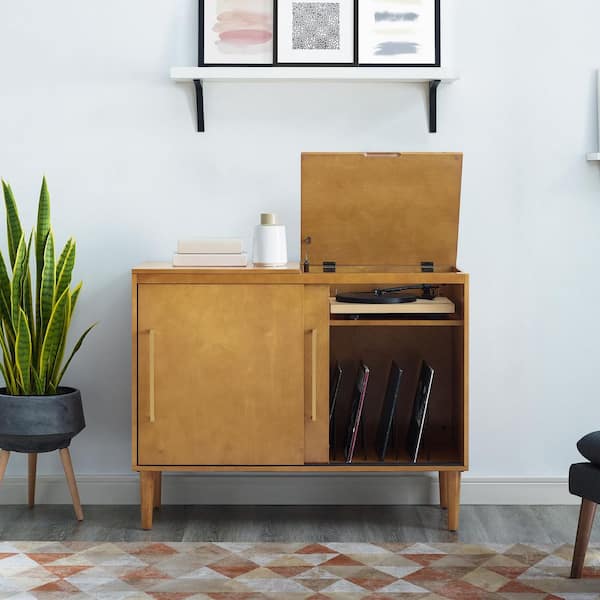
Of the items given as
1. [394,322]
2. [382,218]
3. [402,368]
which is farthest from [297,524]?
[382,218]

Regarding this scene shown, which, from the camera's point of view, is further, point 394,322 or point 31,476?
point 31,476

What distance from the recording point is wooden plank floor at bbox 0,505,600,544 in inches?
120

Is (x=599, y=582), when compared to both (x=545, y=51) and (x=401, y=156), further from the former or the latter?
(x=545, y=51)

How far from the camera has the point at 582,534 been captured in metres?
2.62

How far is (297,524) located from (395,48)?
1.77m

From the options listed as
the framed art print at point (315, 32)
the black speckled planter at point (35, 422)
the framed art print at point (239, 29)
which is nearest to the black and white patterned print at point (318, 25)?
the framed art print at point (315, 32)

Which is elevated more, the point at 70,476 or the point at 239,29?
the point at 239,29

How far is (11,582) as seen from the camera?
104 inches

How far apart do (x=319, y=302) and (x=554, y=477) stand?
1213 millimetres

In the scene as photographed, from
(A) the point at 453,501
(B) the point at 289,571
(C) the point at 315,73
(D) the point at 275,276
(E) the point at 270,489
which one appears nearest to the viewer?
(B) the point at 289,571

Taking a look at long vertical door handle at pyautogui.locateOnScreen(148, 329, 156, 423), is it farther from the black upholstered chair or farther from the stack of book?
the black upholstered chair

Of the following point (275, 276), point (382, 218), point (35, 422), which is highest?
point (382, 218)

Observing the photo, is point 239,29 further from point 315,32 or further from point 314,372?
point 314,372

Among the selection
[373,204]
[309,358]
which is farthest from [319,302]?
[373,204]
